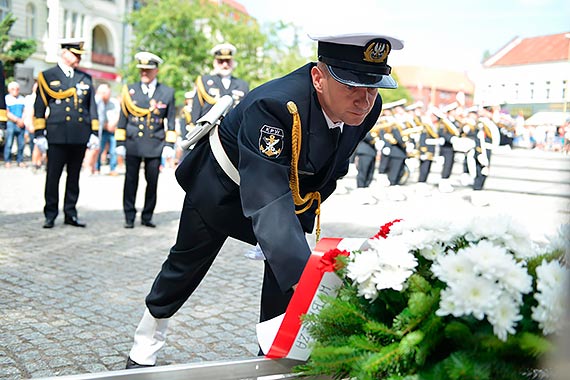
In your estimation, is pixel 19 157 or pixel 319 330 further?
pixel 19 157

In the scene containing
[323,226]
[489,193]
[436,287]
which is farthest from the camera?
[489,193]

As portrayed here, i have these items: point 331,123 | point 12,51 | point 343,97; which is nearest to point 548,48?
point 343,97

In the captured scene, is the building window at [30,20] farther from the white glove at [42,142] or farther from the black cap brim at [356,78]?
the black cap brim at [356,78]

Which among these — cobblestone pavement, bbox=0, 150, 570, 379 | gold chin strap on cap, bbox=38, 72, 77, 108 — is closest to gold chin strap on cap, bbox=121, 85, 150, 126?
gold chin strap on cap, bbox=38, 72, 77, 108

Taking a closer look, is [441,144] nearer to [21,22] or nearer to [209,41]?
[209,41]

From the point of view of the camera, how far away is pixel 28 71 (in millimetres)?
19047

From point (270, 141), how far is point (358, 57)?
42cm

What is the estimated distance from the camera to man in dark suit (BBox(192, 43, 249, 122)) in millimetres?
9258

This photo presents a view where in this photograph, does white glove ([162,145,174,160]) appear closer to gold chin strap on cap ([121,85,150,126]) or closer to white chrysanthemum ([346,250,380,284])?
gold chin strap on cap ([121,85,150,126])

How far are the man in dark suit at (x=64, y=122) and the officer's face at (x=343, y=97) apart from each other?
5943 millimetres

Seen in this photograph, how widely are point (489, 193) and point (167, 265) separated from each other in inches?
525

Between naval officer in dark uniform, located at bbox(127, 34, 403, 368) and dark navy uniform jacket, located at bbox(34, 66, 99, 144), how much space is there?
16.8 ft

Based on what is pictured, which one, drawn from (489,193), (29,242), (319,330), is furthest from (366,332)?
→ (489,193)

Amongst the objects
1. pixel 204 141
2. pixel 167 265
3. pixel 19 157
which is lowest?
pixel 19 157
